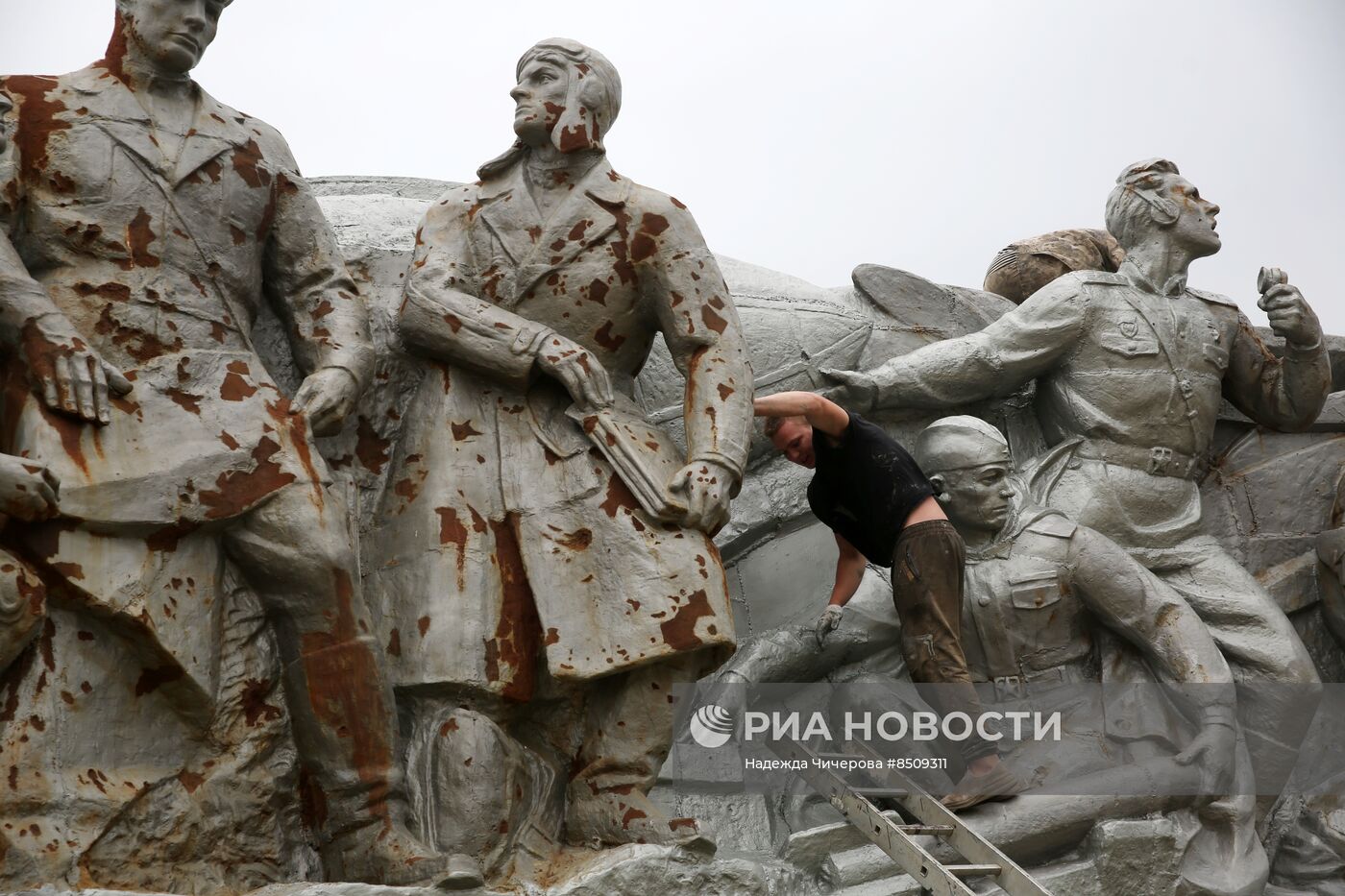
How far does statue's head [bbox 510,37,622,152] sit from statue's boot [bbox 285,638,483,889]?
65.1 inches

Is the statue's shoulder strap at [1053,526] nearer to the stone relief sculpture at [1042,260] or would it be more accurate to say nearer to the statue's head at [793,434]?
the statue's head at [793,434]

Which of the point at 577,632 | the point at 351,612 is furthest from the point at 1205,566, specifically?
the point at 351,612

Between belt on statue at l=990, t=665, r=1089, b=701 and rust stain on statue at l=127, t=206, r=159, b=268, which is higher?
rust stain on statue at l=127, t=206, r=159, b=268

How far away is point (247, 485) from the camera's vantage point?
5.19 metres

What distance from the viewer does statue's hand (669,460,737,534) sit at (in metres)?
5.55

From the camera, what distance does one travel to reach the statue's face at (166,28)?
5.56 m

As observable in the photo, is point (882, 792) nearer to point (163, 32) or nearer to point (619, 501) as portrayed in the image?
point (619, 501)

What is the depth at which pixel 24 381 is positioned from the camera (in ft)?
16.8

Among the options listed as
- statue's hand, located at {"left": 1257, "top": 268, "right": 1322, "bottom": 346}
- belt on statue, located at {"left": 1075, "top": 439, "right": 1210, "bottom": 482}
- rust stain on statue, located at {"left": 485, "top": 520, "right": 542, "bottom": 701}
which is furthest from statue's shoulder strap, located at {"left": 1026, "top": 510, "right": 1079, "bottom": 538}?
rust stain on statue, located at {"left": 485, "top": 520, "right": 542, "bottom": 701}

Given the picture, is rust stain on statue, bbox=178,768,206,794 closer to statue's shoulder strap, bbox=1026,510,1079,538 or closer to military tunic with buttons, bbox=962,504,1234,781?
military tunic with buttons, bbox=962,504,1234,781

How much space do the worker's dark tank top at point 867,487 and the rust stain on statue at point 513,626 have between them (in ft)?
3.61

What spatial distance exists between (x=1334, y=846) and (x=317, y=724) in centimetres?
328

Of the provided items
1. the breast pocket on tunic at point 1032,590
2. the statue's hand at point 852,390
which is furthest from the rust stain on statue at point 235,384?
the breast pocket on tunic at point 1032,590

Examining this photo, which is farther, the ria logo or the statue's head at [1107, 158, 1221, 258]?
the statue's head at [1107, 158, 1221, 258]
